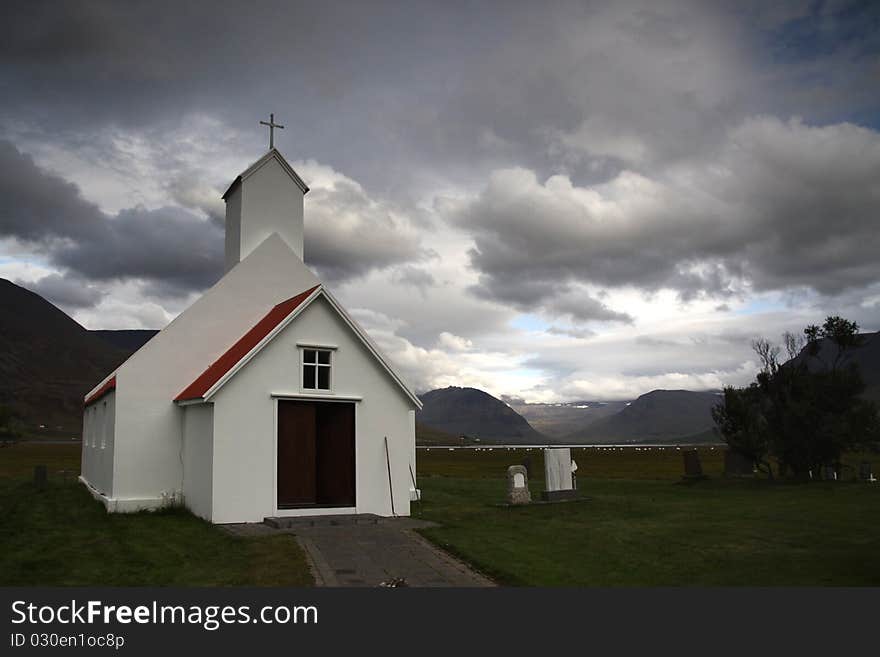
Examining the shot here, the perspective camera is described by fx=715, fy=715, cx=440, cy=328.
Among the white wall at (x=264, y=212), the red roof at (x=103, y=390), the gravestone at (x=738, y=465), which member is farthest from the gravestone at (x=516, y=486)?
the gravestone at (x=738, y=465)

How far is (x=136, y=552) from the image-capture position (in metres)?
14.1

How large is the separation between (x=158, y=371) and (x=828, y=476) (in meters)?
27.1

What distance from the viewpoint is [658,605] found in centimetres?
937

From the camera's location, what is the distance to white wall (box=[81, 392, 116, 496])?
22016mm

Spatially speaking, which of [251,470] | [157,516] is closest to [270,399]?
[251,470]

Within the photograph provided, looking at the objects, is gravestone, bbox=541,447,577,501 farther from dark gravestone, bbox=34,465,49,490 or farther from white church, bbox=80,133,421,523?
dark gravestone, bbox=34,465,49,490

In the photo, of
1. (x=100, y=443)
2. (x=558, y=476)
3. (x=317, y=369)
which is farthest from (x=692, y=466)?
(x=100, y=443)

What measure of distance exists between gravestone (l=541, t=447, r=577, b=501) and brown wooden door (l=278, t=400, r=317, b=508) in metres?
8.18

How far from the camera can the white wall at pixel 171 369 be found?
2123 cm

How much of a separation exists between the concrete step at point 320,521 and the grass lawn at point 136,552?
141cm

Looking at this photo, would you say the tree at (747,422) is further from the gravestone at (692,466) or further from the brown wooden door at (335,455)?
the brown wooden door at (335,455)

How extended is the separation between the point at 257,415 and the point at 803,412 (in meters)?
22.2

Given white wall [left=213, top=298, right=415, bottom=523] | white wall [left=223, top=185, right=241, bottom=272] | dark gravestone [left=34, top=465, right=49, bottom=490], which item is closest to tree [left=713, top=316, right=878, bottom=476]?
white wall [left=213, top=298, right=415, bottom=523]

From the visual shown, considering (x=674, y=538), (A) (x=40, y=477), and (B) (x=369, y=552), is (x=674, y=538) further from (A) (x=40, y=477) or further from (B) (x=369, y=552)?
(A) (x=40, y=477)
